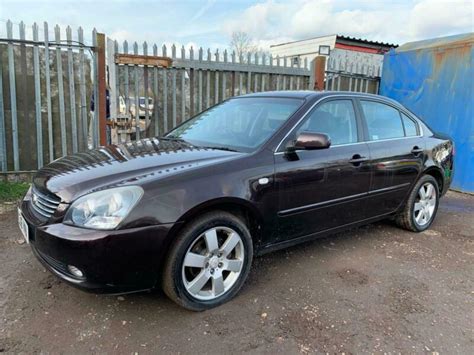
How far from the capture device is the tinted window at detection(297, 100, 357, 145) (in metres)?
3.49

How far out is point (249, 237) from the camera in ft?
9.70

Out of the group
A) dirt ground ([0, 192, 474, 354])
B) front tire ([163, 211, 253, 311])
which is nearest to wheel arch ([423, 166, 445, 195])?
dirt ground ([0, 192, 474, 354])

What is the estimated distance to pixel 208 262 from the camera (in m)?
2.78

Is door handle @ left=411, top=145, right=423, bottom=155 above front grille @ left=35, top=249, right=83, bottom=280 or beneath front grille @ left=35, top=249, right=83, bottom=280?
above

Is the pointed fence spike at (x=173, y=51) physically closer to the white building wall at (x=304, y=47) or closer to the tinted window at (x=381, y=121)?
the tinted window at (x=381, y=121)

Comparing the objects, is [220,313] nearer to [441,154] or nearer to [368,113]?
[368,113]

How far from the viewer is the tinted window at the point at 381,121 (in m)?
3.97

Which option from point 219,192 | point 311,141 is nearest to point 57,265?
point 219,192

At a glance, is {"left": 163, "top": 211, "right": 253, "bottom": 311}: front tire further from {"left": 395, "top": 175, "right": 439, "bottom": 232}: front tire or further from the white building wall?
the white building wall

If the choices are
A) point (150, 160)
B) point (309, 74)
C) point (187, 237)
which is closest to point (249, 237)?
point (187, 237)

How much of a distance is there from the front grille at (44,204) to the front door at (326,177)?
1577 mm

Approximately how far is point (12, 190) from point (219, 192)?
13.0 feet

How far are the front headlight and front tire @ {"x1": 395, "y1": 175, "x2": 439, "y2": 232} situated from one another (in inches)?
128

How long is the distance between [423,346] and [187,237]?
5.42 feet
